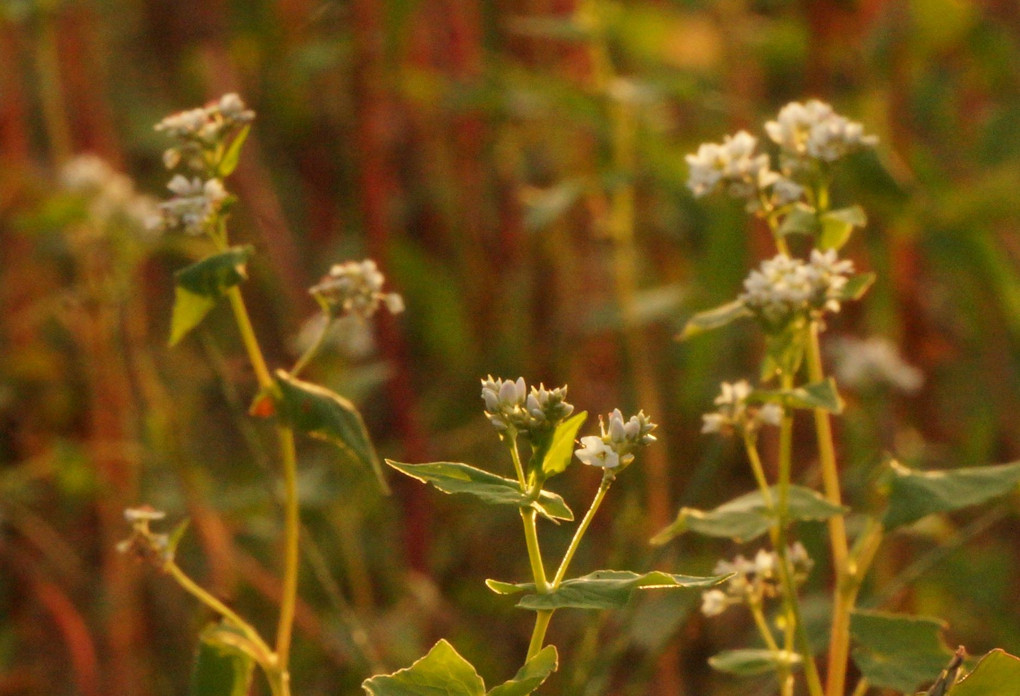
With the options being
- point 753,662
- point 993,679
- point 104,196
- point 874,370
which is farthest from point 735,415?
point 104,196

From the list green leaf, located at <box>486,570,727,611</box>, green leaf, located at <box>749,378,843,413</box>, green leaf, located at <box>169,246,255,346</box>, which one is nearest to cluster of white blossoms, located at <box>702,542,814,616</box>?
green leaf, located at <box>749,378,843,413</box>

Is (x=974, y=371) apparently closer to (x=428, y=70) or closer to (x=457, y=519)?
(x=457, y=519)

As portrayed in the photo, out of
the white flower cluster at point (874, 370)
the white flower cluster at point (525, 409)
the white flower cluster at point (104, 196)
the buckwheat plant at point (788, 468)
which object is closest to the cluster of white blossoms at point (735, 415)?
the buckwheat plant at point (788, 468)

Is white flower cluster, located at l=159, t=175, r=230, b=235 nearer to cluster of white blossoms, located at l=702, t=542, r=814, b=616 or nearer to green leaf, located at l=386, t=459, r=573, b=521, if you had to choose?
green leaf, located at l=386, t=459, r=573, b=521

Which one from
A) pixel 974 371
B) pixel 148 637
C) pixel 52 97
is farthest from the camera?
pixel 974 371

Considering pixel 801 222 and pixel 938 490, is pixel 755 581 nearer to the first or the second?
pixel 938 490

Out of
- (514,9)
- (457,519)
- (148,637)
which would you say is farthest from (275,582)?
(514,9)
